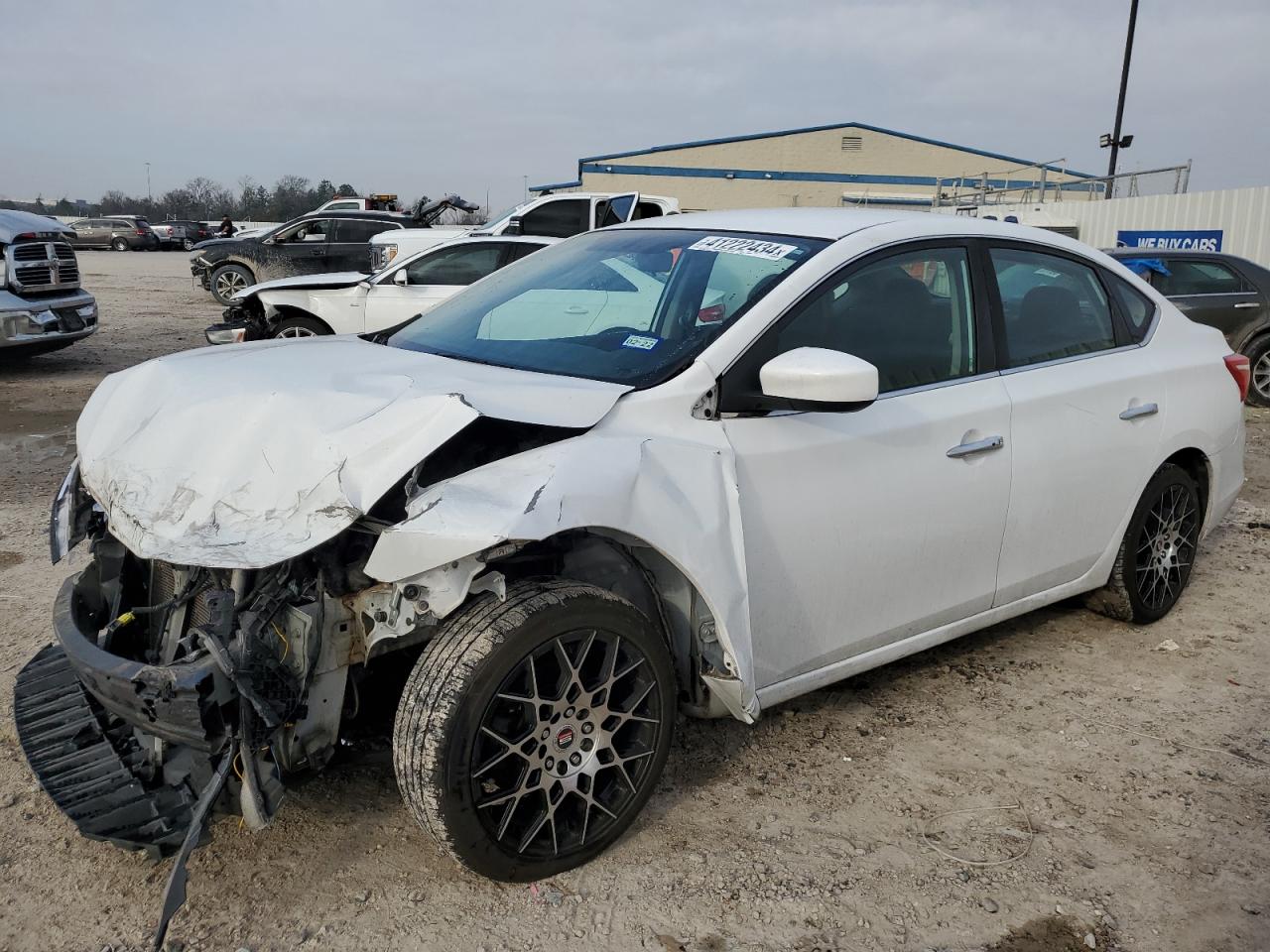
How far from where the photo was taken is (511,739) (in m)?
2.66

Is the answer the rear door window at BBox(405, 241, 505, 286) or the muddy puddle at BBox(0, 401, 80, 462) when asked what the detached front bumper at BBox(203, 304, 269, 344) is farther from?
the rear door window at BBox(405, 241, 505, 286)

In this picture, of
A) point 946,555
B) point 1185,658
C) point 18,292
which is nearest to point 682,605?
point 946,555

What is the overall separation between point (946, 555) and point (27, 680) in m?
2.90

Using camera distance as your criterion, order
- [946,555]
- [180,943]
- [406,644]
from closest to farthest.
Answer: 1. [180,943]
2. [406,644]
3. [946,555]

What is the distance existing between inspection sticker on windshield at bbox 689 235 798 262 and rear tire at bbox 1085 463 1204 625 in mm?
1970

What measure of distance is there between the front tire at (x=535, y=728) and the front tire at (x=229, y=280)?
1675cm

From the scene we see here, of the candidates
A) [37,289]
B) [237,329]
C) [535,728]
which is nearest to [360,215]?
[37,289]

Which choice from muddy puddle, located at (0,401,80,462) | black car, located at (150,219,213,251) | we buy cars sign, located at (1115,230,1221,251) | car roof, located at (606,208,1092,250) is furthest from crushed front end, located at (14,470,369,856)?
black car, located at (150,219,213,251)

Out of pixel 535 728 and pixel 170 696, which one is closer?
pixel 170 696

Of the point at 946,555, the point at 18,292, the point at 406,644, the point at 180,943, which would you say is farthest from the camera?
the point at 18,292

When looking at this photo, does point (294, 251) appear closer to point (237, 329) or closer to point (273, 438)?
point (237, 329)

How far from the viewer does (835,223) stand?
356 cm

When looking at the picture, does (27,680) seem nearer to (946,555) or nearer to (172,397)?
(172,397)

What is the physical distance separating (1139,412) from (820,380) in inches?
77.6
